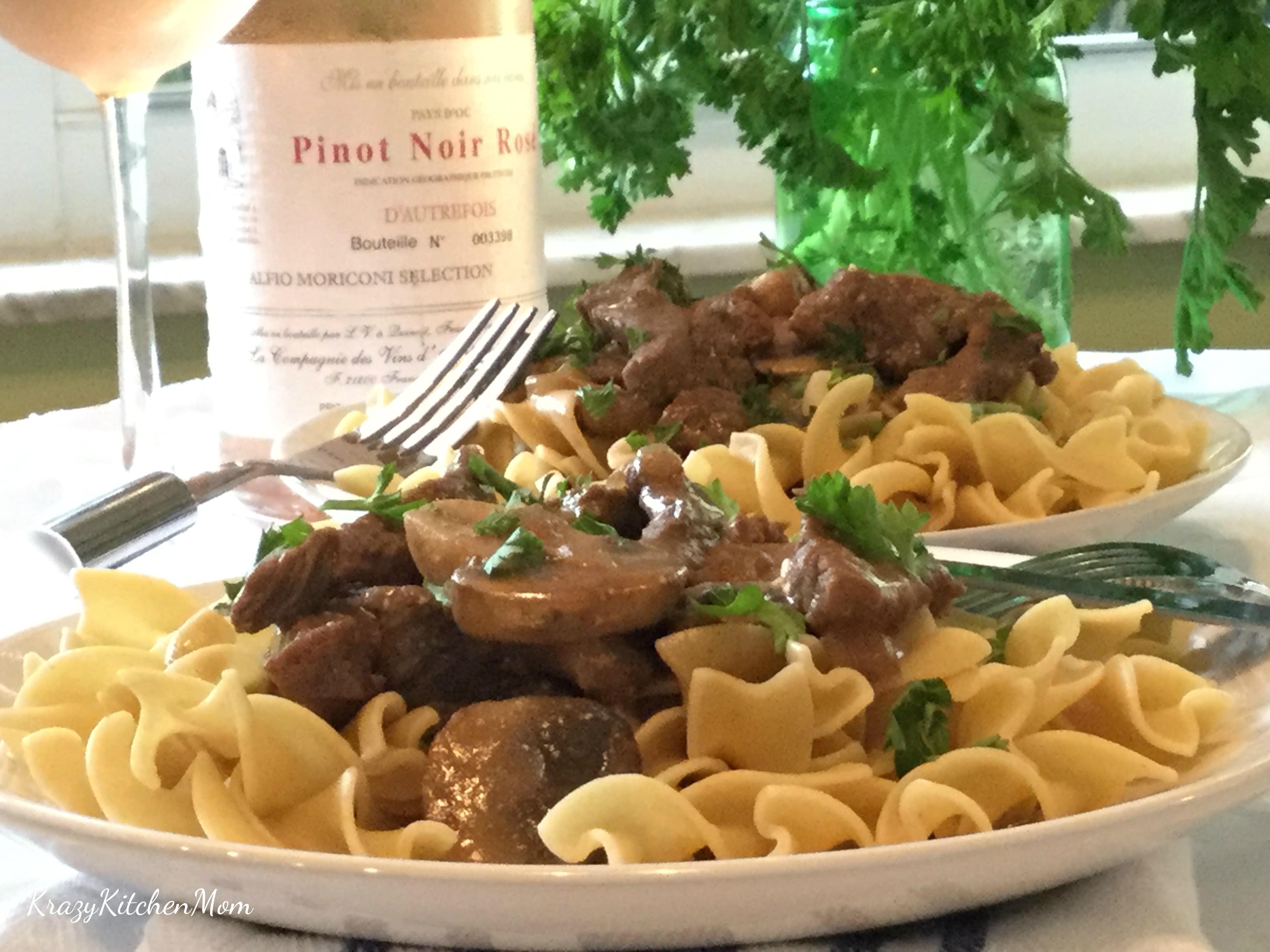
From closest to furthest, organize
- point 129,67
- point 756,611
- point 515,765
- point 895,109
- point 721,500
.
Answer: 1. point 515,765
2. point 756,611
3. point 721,500
4. point 129,67
5. point 895,109

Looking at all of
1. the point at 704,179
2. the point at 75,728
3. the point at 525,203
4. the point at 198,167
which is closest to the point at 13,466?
the point at 198,167

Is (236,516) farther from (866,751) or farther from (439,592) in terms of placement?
(866,751)

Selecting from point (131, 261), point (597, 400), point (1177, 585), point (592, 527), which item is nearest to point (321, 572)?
point (592, 527)

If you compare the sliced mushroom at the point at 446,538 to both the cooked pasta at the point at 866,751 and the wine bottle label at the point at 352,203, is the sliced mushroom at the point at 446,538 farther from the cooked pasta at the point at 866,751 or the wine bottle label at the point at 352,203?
the wine bottle label at the point at 352,203

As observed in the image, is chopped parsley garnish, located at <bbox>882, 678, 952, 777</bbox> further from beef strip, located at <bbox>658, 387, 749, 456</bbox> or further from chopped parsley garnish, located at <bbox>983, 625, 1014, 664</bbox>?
beef strip, located at <bbox>658, 387, 749, 456</bbox>

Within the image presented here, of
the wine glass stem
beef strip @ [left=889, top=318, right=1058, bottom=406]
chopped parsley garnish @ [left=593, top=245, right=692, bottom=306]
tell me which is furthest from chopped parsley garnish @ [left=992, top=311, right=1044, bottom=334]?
the wine glass stem

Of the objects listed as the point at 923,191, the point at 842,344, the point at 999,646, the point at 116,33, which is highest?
the point at 116,33

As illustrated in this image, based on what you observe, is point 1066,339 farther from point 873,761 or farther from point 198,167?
point 873,761

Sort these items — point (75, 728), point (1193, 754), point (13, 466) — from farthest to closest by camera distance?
point (13, 466), point (75, 728), point (1193, 754)
